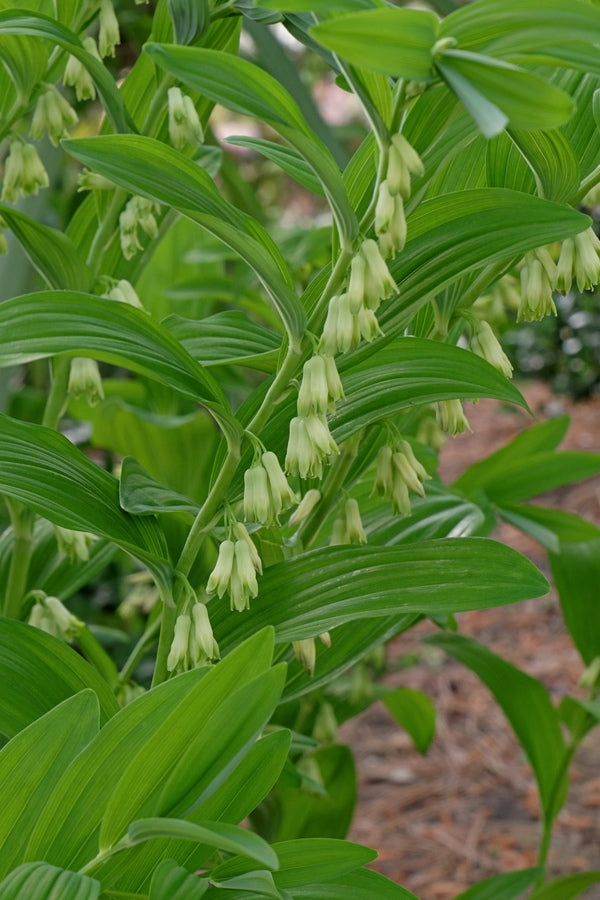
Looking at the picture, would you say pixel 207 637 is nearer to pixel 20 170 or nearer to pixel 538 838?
pixel 20 170

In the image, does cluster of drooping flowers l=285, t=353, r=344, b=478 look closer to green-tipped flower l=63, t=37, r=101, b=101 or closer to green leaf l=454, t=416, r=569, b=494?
green-tipped flower l=63, t=37, r=101, b=101

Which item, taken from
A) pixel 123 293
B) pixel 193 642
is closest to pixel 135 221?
pixel 123 293

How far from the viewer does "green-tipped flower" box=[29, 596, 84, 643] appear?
810 millimetres

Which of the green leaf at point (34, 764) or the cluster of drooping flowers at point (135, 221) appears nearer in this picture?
the green leaf at point (34, 764)

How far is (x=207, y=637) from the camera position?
606mm

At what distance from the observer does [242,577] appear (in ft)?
1.97

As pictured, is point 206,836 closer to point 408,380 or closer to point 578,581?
point 408,380

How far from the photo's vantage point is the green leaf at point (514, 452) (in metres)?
1.19

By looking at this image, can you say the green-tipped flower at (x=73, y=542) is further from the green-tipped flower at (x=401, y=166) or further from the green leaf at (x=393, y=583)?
the green-tipped flower at (x=401, y=166)

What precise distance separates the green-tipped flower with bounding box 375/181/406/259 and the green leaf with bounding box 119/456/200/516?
22 centimetres

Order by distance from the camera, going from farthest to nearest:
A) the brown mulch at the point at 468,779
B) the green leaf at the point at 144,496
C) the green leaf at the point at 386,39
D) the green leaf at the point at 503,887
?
the brown mulch at the point at 468,779, the green leaf at the point at 503,887, the green leaf at the point at 144,496, the green leaf at the point at 386,39

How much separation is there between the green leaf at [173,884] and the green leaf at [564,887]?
75 cm

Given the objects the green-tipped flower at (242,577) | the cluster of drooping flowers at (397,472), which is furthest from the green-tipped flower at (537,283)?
the green-tipped flower at (242,577)

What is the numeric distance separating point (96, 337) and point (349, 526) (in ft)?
0.79
